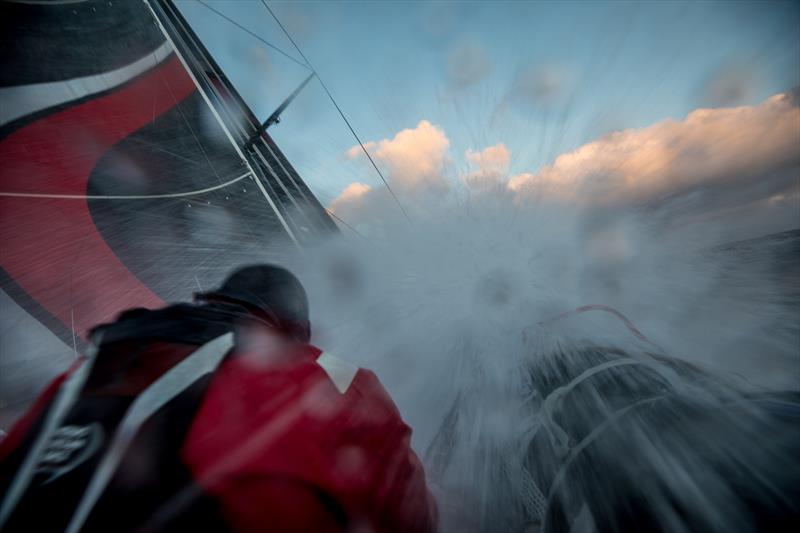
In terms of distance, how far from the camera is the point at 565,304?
400 cm

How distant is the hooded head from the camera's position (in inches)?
46.6

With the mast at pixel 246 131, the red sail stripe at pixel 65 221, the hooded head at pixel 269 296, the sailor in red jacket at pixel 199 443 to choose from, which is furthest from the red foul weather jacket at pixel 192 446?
the mast at pixel 246 131

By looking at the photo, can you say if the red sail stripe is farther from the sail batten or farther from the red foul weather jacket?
the red foul weather jacket

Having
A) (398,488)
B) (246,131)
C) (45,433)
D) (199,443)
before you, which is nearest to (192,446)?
(199,443)

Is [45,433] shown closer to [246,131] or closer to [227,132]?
[227,132]

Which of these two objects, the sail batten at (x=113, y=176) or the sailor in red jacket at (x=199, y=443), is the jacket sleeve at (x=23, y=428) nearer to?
the sailor in red jacket at (x=199, y=443)

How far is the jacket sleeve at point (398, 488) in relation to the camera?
87cm

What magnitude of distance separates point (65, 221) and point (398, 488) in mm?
5207


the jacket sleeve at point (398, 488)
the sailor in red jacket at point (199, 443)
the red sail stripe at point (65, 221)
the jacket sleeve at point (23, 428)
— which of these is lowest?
the jacket sleeve at point (398, 488)

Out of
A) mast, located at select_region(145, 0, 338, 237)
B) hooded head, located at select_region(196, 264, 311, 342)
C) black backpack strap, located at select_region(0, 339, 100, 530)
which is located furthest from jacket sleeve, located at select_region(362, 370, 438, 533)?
mast, located at select_region(145, 0, 338, 237)

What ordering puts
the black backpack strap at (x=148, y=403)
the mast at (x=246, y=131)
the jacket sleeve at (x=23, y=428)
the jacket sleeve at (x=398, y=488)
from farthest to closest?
the mast at (x=246, y=131)
the jacket sleeve at (x=398, y=488)
the jacket sleeve at (x=23, y=428)
the black backpack strap at (x=148, y=403)

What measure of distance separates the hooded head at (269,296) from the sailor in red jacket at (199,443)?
206 millimetres

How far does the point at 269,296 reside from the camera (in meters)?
1.28

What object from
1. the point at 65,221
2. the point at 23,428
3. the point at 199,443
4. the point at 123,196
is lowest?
the point at 199,443
